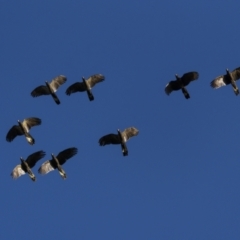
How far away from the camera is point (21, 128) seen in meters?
45.9

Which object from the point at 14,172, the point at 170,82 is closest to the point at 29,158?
the point at 14,172

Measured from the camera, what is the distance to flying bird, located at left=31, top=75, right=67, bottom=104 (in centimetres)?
4672

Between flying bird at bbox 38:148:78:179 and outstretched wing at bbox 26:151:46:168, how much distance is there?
0.63 meters

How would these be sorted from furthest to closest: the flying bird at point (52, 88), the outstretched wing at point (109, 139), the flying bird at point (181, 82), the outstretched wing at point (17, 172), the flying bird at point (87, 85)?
the flying bird at point (52, 88) < the flying bird at point (87, 85) < the flying bird at point (181, 82) < the outstretched wing at point (17, 172) < the outstretched wing at point (109, 139)

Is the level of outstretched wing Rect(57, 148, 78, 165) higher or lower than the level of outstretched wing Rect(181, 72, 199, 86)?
lower

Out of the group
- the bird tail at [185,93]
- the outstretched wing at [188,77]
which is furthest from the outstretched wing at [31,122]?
the outstretched wing at [188,77]

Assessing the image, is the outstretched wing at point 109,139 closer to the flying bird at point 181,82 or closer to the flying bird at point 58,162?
the flying bird at point 58,162

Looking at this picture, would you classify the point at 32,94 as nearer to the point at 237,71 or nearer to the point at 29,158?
the point at 29,158

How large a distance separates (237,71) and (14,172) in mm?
15345

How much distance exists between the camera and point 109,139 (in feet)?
147

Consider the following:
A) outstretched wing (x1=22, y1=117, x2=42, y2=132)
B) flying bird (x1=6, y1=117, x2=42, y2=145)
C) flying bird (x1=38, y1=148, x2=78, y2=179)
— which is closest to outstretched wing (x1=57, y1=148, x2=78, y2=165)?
flying bird (x1=38, y1=148, x2=78, y2=179)

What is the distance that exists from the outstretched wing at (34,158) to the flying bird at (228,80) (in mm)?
11658

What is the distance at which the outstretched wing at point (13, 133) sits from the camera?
4606 cm

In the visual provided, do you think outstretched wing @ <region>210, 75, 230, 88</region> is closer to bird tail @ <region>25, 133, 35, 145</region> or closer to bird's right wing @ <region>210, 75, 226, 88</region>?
bird's right wing @ <region>210, 75, 226, 88</region>
